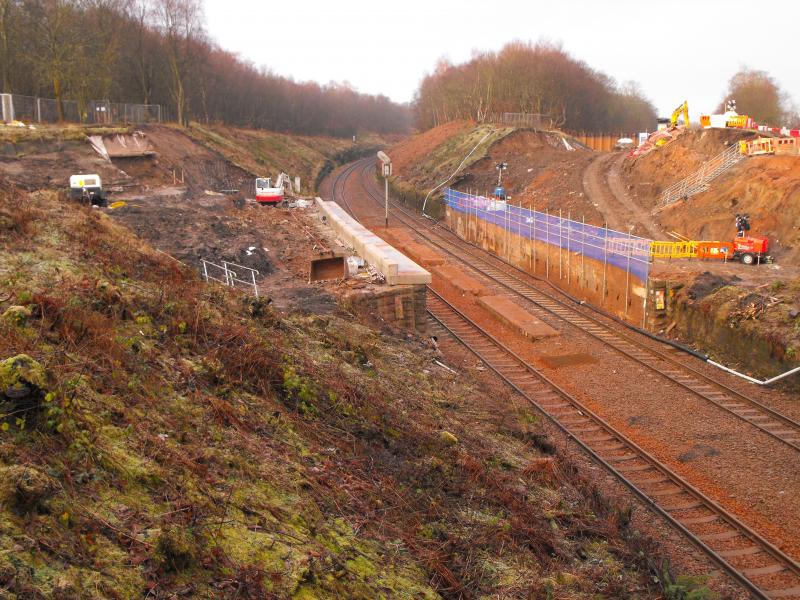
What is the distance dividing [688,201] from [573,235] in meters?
8.14

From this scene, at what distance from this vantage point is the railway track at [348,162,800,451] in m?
15.0

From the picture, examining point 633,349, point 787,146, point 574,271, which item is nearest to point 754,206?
point 787,146

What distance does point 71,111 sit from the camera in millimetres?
45250

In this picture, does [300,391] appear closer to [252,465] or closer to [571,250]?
[252,465]

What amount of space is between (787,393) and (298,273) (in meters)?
15.1

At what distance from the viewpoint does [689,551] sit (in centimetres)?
1039

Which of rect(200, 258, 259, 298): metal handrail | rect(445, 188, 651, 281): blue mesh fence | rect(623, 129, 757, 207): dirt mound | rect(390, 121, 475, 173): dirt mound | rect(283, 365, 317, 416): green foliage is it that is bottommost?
rect(283, 365, 317, 416): green foliage

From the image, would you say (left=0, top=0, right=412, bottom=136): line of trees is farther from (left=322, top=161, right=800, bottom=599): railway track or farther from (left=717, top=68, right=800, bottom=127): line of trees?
(left=717, top=68, right=800, bottom=127): line of trees

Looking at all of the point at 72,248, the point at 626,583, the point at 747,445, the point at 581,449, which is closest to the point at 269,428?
the point at 626,583

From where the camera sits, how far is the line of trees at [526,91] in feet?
248

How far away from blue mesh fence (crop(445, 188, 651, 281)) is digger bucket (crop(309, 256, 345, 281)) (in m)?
10.00

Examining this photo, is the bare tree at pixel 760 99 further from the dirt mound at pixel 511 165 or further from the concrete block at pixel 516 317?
the concrete block at pixel 516 317

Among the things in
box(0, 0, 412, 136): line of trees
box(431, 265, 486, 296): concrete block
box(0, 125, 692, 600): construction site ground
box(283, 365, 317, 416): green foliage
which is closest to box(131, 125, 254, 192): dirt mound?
box(0, 0, 412, 136): line of trees

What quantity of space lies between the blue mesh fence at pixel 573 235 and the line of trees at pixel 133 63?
1077 inches
